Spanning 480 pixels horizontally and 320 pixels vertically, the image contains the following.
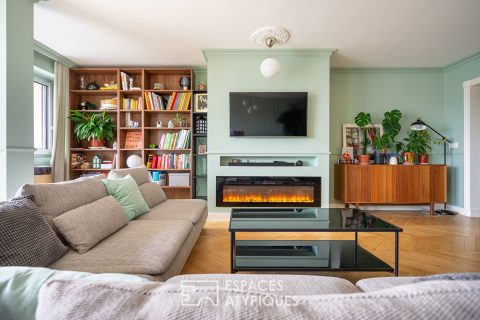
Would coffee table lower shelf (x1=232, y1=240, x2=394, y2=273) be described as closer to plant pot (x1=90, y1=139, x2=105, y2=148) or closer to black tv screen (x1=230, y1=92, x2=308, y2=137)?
black tv screen (x1=230, y1=92, x2=308, y2=137)

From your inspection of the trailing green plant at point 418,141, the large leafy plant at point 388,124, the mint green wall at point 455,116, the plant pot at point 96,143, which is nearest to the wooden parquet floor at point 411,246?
the mint green wall at point 455,116

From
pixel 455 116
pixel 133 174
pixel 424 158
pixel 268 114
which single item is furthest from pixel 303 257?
pixel 455 116

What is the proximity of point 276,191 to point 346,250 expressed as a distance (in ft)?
5.97

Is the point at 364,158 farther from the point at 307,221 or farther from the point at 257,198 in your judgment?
→ the point at 307,221

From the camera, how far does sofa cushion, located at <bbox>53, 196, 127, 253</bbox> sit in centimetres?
147

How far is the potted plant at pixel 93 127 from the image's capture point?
4.29 metres

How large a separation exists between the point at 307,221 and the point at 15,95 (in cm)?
272

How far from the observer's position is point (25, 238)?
1.16 metres

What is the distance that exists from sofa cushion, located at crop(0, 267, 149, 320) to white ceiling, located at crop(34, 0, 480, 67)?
108 inches

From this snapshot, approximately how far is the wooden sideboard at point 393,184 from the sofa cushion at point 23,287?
4.00 meters

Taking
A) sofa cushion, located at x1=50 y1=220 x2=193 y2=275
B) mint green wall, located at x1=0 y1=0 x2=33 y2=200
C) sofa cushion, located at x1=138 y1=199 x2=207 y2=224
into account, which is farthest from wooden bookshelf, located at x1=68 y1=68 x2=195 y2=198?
sofa cushion, located at x1=50 y1=220 x2=193 y2=275

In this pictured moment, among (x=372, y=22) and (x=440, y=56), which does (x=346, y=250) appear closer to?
(x=372, y=22)

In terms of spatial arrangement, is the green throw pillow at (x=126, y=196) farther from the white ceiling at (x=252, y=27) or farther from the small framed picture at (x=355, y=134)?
the small framed picture at (x=355, y=134)

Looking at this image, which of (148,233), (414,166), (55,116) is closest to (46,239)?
(148,233)
